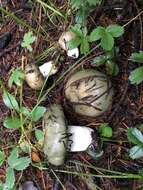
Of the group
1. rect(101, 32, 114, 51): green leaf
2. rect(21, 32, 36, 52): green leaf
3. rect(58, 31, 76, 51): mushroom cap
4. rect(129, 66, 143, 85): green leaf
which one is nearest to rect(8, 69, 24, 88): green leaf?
rect(21, 32, 36, 52): green leaf

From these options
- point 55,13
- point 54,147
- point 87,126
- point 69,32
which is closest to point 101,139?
point 87,126

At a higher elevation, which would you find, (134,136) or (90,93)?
(90,93)

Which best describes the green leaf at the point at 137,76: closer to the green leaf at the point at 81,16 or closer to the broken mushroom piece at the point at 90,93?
the broken mushroom piece at the point at 90,93

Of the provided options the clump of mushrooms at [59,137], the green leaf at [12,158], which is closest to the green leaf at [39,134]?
the clump of mushrooms at [59,137]

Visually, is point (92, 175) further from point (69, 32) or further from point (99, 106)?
point (69, 32)

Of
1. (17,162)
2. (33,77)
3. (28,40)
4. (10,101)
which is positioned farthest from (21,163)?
(28,40)

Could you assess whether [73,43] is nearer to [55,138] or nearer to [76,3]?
[76,3]

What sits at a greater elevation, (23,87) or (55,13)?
(55,13)
